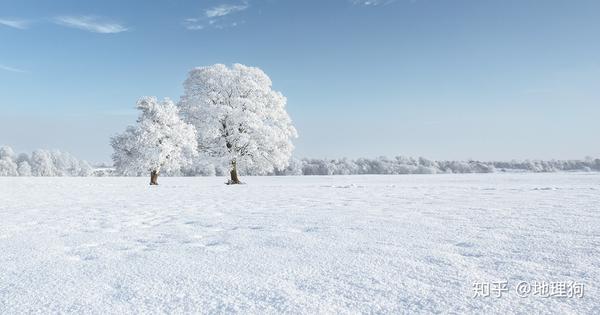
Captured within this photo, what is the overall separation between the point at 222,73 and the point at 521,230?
25.3 metres

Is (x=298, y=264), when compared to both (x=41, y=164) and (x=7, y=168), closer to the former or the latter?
(x=7, y=168)

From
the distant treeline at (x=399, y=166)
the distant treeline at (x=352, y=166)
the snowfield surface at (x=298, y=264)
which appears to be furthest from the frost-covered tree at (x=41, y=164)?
the snowfield surface at (x=298, y=264)

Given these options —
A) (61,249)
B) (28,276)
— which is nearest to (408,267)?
(28,276)

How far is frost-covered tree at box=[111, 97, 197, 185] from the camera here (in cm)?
2714

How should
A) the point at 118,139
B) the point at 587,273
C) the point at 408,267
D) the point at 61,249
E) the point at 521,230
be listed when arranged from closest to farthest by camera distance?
the point at 587,273
the point at 408,267
the point at 61,249
the point at 521,230
the point at 118,139

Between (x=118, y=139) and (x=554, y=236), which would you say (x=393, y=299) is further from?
(x=118, y=139)

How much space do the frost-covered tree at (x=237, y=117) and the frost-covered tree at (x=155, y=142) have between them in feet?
4.47

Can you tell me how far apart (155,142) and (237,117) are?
19.8 ft

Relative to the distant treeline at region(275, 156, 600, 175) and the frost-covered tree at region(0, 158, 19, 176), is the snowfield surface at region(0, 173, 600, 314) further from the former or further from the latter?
the frost-covered tree at region(0, 158, 19, 176)

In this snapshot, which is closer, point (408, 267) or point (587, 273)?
point (587, 273)

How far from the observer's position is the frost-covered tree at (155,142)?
27.1m

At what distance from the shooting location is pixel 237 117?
27.1 meters

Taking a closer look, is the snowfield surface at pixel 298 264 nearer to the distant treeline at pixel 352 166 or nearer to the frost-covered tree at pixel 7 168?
the distant treeline at pixel 352 166

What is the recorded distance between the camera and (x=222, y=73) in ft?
92.0
